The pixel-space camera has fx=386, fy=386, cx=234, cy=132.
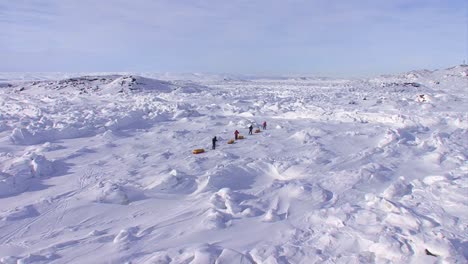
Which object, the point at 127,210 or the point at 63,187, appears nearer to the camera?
the point at 127,210

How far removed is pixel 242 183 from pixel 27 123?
12337 millimetres

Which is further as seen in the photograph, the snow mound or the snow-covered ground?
the snow mound

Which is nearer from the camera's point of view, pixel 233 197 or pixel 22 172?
pixel 233 197

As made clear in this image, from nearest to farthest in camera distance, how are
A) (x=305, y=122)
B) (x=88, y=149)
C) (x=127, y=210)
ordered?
(x=127, y=210) → (x=88, y=149) → (x=305, y=122)

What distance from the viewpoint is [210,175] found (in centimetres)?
884

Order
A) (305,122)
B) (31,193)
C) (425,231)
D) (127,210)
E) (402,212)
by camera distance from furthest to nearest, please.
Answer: (305,122) → (31,193) → (127,210) → (402,212) → (425,231)

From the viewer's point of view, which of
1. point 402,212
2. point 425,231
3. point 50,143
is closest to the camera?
point 425,231

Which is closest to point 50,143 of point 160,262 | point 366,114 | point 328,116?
point 160,262

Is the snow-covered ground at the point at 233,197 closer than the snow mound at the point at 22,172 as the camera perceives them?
Yes

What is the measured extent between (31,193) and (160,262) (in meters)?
4.50

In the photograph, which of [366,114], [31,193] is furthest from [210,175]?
[366,114]

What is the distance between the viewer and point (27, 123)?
16984mm

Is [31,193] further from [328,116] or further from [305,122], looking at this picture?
[328,116]

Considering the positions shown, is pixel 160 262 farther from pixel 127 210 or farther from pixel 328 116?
pixel 328 116
